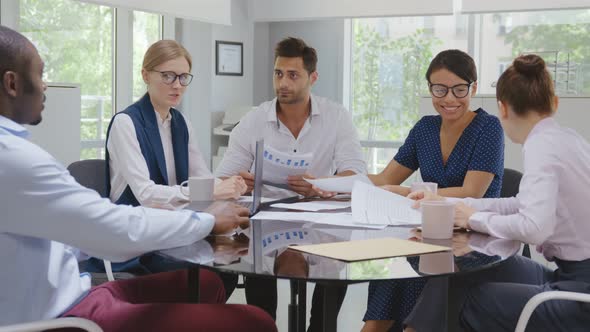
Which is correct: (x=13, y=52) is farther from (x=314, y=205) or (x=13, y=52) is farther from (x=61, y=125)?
(x=61, y=125)

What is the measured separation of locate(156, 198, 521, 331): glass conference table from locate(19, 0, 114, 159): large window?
3.30 m

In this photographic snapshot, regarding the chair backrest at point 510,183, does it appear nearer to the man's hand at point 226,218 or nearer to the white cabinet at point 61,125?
the man's hand at point 226,218

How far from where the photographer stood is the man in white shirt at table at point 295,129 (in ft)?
10.3

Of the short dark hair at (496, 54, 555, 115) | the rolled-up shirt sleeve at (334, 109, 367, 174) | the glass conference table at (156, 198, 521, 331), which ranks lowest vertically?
the glass conference table at (156, 198, 521, 331)

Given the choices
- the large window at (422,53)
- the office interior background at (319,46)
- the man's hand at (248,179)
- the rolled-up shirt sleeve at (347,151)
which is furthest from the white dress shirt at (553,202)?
the large window at (422,53)

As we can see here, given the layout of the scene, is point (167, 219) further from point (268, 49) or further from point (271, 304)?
point (268, 49)

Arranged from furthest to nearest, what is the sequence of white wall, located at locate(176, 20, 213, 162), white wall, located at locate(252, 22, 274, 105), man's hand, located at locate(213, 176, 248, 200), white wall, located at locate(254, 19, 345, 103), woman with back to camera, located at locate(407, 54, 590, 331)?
white wall, located at locate(252, 22, 274, 105) → white wall, located at locate(254, 19, 345, 103) → white wall, located at locate(176, 20, 213, 162) → man's hand, located at locate(213, 176, 248, 200) → woman with back to camera, located at locate(407, 54, 590, 331)

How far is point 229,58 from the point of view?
21.0 ft

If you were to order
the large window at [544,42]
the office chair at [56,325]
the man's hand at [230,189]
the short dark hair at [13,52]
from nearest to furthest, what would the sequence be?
the office chair at [56,325], the short dark hair at [13,52], the man's hand at [230,189], the large window at [544,42]

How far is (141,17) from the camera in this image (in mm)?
5750

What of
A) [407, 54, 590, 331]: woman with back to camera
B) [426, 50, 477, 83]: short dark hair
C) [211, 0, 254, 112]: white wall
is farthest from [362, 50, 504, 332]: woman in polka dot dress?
[211, 0, 254, 112]: white wall

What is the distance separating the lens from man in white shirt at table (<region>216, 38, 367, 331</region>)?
3146 mm

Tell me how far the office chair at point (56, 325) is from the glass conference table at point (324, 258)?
0.23 metres

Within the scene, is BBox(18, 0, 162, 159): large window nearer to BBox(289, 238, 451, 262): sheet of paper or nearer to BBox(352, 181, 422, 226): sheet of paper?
BBox(352, 181, 422, 226): sheet of paper
